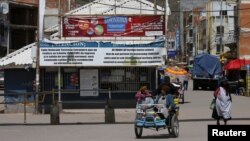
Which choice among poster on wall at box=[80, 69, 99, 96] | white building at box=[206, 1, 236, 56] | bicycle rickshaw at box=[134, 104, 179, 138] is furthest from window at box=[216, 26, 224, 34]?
bicycle rickshaw at box=[134, 104, 179, 138]

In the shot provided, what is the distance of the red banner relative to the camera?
31.5 meters

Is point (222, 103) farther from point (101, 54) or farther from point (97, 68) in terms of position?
point (97, 68)

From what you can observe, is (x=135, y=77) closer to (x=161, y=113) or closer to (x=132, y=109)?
(x=132, y=109)

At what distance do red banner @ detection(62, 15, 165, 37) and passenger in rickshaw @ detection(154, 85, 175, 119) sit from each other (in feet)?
47.1

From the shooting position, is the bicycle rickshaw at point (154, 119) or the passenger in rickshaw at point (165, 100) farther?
the passenger in rickshaw at point (165, 100)

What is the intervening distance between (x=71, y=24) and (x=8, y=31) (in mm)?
52126

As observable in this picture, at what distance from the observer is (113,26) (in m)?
32.0

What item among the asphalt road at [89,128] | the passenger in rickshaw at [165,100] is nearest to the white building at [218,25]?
the asphalt road at [89,128]

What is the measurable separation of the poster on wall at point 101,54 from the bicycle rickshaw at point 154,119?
1306 cm

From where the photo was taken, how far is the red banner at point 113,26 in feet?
103

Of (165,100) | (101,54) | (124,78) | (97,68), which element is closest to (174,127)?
(165,100)

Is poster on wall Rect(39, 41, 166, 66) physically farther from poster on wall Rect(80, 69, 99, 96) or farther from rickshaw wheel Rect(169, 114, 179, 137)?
rickshaw wheel Rect(169, 114, 179, 137)

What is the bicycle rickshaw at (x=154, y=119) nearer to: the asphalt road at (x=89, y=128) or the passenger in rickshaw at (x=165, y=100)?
the passenger in rickshaw at (x=165, y=100)

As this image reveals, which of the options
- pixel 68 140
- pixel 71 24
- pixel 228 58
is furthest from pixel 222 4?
pixel 68 140
